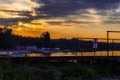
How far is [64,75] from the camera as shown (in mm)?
16828

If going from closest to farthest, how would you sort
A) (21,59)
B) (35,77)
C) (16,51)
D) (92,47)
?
(35,77) < (21,59) < (92,47) < (16,51)

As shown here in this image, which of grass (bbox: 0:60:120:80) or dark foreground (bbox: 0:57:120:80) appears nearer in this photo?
grass (bbox: 0:60:120:80)

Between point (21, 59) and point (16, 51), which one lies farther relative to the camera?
point (16, 51)

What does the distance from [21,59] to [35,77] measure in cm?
476

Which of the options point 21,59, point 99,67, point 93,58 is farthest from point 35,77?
point 93,58

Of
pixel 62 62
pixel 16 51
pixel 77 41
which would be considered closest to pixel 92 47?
pixel 77 41

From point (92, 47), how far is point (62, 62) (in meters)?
4.25

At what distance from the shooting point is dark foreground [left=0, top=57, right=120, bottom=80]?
48.2ft

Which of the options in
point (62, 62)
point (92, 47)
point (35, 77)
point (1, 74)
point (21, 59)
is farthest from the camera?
point (92, 47)

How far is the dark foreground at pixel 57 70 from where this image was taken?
14.7m

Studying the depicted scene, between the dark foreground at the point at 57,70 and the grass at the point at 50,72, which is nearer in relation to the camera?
the grass at the point at 50,72

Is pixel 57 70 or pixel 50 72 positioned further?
pixel 57 70

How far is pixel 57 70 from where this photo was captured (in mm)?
16984

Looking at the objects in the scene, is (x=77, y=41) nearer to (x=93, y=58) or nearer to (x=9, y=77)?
(x=93, y=58)
